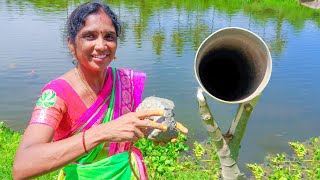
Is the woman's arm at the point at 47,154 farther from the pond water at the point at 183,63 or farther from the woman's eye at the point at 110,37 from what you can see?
the pond water at the point at 183,63

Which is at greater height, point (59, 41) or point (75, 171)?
point (75, 171)

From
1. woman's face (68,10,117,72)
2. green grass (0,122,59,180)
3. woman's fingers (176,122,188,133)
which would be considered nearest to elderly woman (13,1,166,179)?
woman's face (68,10,117,72)

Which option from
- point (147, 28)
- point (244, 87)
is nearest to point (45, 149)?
point (244, 87)

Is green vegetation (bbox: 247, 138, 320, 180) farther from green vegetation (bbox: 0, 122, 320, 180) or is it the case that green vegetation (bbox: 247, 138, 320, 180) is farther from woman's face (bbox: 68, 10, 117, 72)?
woman's face (bbox: 68, 10, 117, 72)

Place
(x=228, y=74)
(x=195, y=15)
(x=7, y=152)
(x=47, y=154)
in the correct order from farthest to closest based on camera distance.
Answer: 1. (x=195, y=15)
2. (x=7, y=152)
3. (x=228, y=74)
4. (x=47, y=154)

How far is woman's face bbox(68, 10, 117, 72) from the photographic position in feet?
5.90

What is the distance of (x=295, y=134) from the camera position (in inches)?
230

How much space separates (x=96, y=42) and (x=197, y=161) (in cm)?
320

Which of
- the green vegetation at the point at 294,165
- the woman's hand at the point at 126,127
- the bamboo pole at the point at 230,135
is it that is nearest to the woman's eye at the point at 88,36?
the woman's hand at the point at 126,127

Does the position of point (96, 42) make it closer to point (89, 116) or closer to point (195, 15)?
point (89, 116)

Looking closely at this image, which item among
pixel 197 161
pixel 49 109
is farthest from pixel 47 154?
pixel 197 161

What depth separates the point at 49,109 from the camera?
5.49 ft

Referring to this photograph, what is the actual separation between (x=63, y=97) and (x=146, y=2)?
20.0m

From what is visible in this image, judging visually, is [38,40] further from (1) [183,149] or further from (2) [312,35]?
(2) [312,35]
